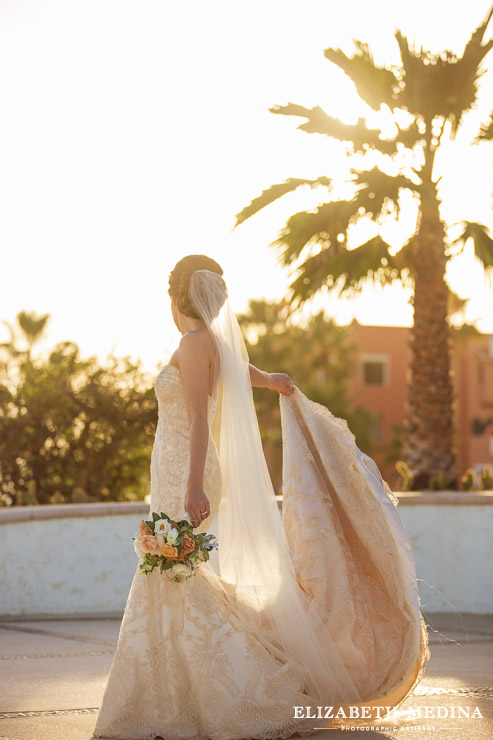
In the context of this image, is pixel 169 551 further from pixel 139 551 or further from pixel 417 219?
pixel 417 219

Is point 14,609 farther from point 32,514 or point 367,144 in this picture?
point 367,144

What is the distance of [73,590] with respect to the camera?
10070 mm

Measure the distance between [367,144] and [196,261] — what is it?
10.0 m

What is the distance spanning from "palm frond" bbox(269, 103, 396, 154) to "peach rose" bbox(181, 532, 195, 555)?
Result: 34.8ft

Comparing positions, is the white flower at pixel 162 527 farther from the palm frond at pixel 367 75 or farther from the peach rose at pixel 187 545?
the palm frond at pixel 367 75

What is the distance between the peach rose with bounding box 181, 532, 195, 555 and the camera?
4727 millimetres

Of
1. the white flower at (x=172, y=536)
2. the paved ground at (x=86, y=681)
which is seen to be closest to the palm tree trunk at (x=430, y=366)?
the paved ground at (x=86, y=681)

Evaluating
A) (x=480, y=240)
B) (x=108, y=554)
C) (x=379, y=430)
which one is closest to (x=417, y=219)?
(x=480, y=240)

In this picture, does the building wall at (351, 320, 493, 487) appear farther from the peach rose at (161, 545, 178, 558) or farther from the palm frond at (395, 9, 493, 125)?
the peach rose at (161, 545, 178, 558)

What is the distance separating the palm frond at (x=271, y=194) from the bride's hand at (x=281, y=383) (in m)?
8.91

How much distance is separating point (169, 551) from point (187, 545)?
0.09m

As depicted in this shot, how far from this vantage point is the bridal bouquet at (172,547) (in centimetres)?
473

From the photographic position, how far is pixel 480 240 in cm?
1453

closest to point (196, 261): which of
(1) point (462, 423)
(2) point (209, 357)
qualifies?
(2) point (209, 357)
